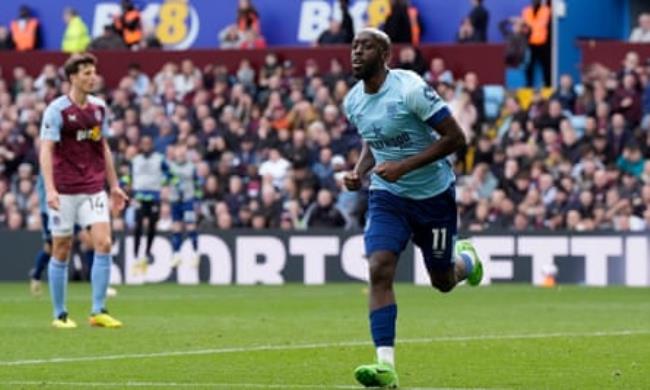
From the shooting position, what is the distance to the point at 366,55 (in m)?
12.6

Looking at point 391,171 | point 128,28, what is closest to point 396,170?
point 391,171

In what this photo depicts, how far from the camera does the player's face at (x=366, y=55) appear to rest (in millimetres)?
12570

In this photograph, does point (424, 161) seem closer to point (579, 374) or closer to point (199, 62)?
point (579, 374)

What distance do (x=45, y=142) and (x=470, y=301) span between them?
7428mm

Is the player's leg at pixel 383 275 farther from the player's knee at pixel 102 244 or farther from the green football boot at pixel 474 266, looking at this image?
the player's knee at pixel 102 244

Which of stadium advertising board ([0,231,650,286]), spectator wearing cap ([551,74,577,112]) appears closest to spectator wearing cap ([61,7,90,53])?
stadium advertising board ([0,231,650,286])

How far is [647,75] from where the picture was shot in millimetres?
31016

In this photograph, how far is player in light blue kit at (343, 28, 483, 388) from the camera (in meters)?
12.5

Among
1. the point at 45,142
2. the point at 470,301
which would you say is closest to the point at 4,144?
the point at 470,301

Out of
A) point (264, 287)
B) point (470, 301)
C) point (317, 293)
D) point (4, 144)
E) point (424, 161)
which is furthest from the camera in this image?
point (4, 144)

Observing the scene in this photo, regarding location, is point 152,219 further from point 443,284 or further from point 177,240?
point 443,284

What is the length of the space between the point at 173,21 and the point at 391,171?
25991 mm

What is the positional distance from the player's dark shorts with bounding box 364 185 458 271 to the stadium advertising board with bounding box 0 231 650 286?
15.4 meters

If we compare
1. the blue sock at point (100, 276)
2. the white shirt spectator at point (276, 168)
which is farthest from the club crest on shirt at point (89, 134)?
the white shirt spectator at point (276, 168)
